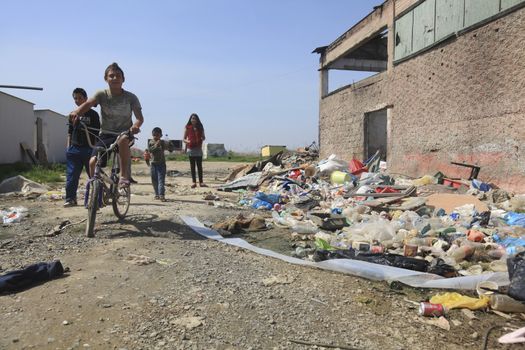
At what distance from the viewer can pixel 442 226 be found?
4906mm

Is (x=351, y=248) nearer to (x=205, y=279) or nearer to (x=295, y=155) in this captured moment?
(x=205, y=279)

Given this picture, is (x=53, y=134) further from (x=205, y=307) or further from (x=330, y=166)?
(x=205, y=307)

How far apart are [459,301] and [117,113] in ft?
13.1

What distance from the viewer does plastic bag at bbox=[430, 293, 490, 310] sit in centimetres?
263

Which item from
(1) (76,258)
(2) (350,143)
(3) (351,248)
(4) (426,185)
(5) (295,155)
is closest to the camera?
(1) (76,258)

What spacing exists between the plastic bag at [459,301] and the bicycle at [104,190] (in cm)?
320

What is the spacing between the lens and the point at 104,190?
4.45m

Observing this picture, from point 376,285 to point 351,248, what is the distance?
3.66 ft

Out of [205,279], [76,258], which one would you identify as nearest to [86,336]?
[205,279]

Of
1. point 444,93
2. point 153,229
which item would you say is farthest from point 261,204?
point 444,93

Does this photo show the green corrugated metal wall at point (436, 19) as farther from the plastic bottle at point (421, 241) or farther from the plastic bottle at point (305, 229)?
the plastic bottle at point (305, 229)

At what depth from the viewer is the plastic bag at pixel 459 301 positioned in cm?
263

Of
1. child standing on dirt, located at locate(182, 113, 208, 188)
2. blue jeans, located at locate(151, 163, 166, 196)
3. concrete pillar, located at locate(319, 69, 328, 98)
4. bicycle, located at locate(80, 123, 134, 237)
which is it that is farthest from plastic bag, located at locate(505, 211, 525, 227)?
concrete pillar, located at locate(319, 69, 328, 98)

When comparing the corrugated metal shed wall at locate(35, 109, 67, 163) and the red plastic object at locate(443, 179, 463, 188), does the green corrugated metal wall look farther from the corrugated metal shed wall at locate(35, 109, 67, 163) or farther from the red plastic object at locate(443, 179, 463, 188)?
the corrugated metal shed wall at locate(35, 109, 67, 163)
